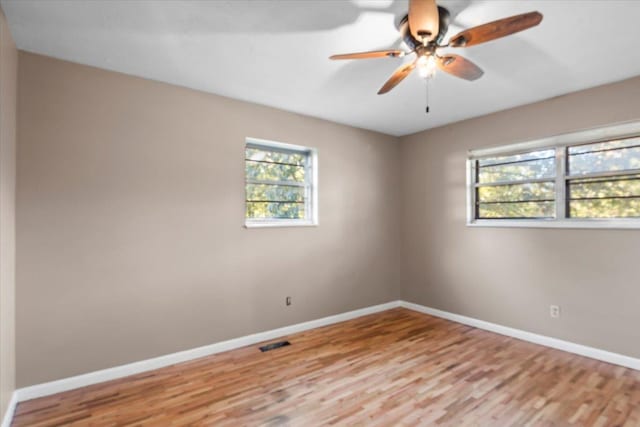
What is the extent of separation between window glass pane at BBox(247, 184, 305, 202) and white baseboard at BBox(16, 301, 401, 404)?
1454 millimetres

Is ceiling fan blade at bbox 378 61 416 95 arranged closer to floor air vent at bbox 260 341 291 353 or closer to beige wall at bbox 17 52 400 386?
beige wall at bbox 17 52 400 386

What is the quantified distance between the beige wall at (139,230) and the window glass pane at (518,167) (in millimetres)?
2034

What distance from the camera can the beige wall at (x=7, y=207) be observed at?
78.4 inches

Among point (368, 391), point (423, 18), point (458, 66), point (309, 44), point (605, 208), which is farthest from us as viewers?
point (605, 208)

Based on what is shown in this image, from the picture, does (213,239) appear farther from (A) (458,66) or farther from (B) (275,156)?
(A) (458,66)

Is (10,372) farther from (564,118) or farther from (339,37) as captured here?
(564,118)

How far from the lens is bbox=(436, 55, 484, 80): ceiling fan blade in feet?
6.45

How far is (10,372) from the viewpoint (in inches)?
86.4

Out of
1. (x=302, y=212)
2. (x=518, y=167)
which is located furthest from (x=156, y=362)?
(x=518, y=167)

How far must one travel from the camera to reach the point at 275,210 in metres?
3.77

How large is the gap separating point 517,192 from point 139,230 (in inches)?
155

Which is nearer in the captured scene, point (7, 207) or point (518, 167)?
point (7, 207)

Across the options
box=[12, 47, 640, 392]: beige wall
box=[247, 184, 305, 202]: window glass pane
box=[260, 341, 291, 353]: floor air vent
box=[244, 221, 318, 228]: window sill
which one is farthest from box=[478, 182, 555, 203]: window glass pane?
box=[260, 341, 291, 353]: floor air vent

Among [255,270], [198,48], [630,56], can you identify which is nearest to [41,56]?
[198,48]
